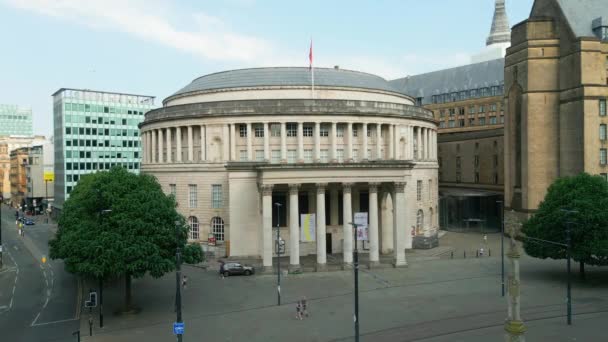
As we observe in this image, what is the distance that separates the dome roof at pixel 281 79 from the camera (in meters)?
70.9

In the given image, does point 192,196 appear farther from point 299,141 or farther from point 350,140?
point 350,140

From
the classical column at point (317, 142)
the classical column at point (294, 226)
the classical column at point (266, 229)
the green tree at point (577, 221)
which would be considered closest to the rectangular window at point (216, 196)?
the classical column at point (266, 229)

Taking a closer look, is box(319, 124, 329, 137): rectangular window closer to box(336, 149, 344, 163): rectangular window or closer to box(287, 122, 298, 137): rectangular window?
box(336, 149, 344, 163): rectangular window

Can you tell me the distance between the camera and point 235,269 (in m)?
54.2

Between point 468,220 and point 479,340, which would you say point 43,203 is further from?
point 479,340

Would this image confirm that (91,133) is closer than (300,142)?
No

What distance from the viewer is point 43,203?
5886 inches

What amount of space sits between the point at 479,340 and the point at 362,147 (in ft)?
125

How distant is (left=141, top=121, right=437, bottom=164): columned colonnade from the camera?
6531 centimetres

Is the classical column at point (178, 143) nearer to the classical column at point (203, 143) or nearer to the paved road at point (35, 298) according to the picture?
the classical column at point (203, 143)

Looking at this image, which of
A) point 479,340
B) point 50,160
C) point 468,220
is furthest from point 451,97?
point 50,160

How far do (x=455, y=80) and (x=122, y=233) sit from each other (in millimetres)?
109768

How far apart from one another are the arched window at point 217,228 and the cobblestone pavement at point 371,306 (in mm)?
8133

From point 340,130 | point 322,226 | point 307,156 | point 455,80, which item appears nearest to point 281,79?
point 340,130
